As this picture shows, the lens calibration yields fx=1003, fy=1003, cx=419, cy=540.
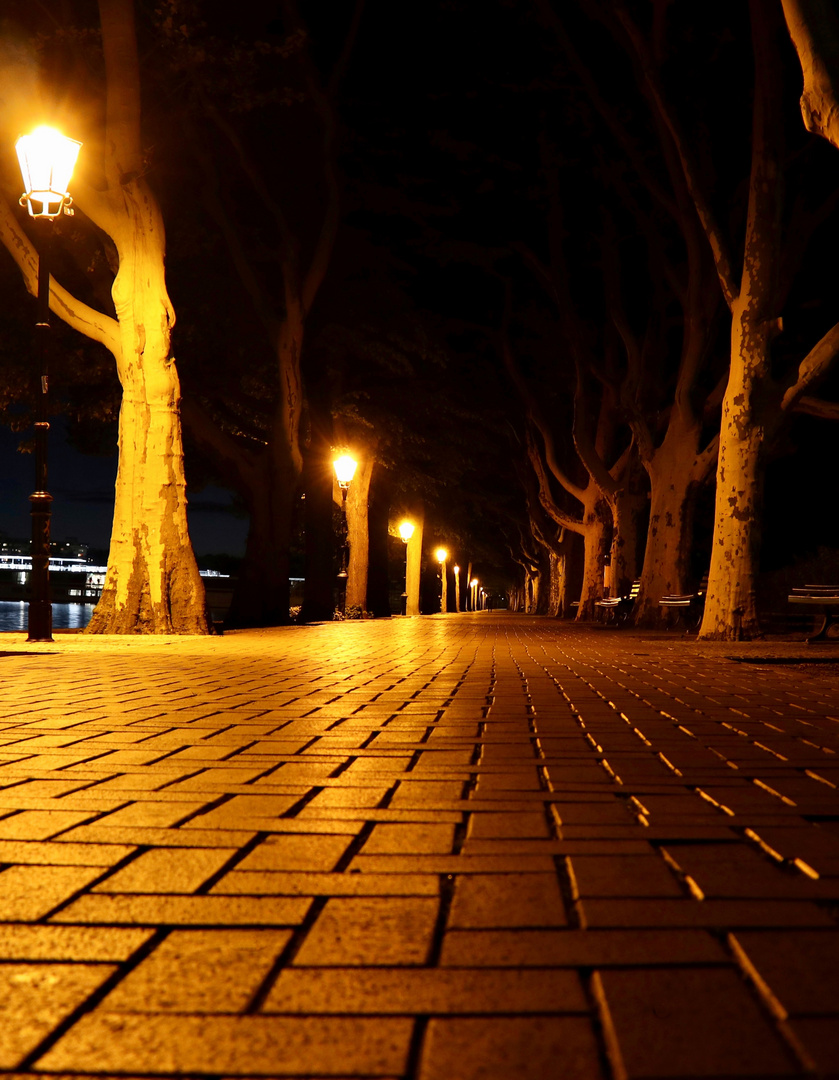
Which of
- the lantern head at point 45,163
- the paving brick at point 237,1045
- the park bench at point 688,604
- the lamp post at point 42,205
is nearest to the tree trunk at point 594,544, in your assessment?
the park bench at point 688,604

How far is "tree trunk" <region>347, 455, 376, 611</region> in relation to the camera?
1067 inches

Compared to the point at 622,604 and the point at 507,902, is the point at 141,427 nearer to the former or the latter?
the point at 622,604

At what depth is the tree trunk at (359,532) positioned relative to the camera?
27.1 m

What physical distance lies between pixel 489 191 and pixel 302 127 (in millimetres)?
4646

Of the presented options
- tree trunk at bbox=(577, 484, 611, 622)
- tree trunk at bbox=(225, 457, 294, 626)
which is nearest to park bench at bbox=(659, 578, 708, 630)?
tree trunk at bbox=(225, 457, 294, 626)

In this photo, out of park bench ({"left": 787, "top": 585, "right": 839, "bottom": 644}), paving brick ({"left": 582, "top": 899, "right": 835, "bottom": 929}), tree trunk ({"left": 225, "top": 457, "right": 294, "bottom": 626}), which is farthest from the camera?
tree trunk ({"left": 225, "top": 457, "right": 294, "bottom": 626})

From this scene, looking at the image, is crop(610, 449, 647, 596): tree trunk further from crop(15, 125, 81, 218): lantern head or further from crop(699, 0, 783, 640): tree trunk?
crop(15, 125, 81, 218): lantern head

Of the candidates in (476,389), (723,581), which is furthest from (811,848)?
(476,389)

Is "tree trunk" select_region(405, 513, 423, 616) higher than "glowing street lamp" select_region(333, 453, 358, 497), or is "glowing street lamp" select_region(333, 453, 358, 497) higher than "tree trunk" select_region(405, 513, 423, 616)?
"glowing street lamp" select_region(333, 453, 358, 497)

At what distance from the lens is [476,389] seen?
30969 mm

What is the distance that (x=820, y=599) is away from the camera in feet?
39.9

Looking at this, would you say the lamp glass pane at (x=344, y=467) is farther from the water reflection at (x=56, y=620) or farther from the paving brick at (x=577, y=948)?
the paving brick at (x=577, y=948)

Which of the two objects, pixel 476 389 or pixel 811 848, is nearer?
Result: pixel 811 848

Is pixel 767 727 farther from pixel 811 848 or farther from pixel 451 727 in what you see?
pixel 811 848
